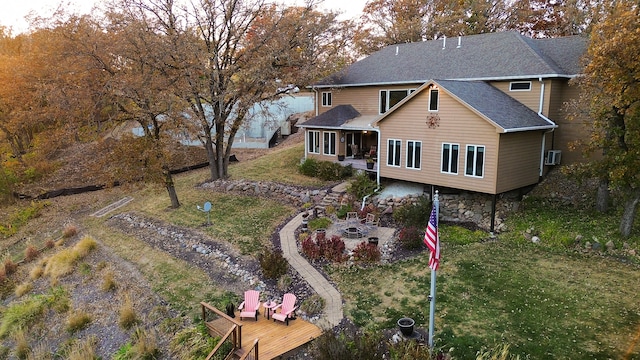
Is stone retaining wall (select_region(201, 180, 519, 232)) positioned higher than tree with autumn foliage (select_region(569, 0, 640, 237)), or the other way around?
tree with autumn foliage (select_region(569, 0, 640, 237))

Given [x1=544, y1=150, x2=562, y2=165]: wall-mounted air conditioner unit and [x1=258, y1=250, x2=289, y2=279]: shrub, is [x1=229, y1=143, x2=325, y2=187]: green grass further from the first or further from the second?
[x1=544, y1=150, x2=562, y2=165]: wall-mounted air conditioner unit

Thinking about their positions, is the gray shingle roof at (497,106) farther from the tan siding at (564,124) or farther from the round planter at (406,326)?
the round planter at (406,326)

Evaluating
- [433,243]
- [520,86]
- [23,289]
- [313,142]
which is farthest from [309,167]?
[433,243]

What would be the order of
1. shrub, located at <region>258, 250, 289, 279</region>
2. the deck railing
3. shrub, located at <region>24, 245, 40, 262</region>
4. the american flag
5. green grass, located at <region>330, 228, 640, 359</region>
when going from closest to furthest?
the american flag, green grass, located at <region>330, 228, 640, 359</region>, the deck railing, shrub, located at <region>258, 250, 289, 279</region>, shrub, located at <region>24, 245, 40, 262</region>

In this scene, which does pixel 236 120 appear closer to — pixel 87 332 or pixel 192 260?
pixel 192 260

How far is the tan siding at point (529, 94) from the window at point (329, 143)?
31.7ft

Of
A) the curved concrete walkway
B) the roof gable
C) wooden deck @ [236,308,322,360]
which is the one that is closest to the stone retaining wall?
the curved concrete walkway

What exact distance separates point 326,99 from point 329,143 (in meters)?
4.26

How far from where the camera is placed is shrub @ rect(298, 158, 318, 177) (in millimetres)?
24375

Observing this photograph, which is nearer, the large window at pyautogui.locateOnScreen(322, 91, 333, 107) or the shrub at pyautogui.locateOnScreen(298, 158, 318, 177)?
the shrub at pyautogui.locateOnScreen(298, 158, 318, 177)

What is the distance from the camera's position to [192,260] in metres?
15.7

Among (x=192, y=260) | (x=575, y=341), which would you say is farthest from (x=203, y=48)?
(x=575, y=341)

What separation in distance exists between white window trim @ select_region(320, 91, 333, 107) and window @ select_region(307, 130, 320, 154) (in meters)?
2.92

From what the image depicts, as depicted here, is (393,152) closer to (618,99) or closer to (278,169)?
(618,99)
